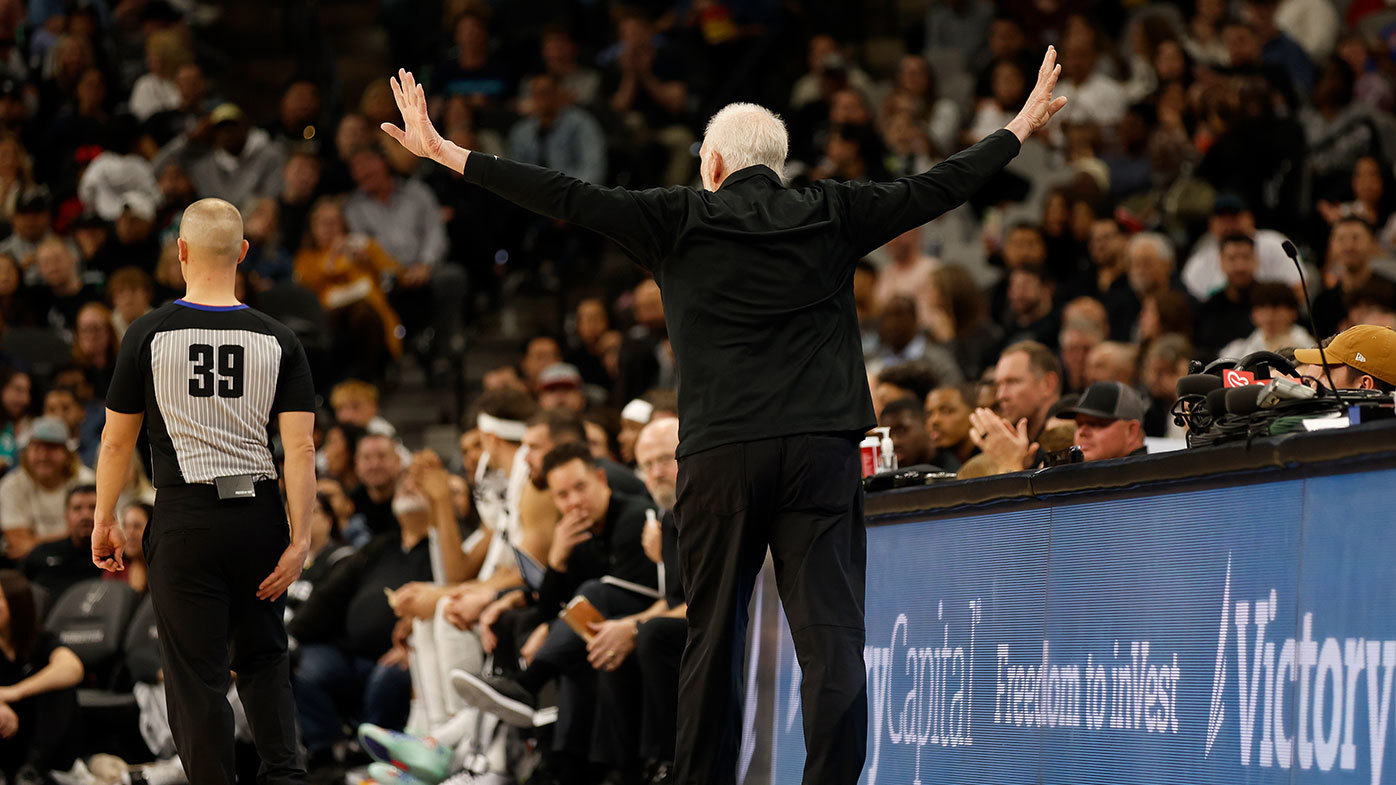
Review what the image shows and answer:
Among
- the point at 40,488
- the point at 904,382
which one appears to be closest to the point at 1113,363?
the point at 904,382

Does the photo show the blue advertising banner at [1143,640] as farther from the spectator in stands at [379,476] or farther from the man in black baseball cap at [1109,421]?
the spectator in stands at [379,476]

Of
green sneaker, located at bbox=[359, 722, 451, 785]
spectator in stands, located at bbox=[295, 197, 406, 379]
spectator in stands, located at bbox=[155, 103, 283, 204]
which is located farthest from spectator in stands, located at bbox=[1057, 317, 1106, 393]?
spectator in stands, located at bbox=[155, 103, 283, 204]

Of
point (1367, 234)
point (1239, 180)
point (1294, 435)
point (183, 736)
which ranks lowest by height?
point (183, 736)

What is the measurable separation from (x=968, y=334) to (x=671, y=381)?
2.21m

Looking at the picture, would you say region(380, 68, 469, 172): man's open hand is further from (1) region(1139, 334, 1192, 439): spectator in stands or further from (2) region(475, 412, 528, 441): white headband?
(1) region(1139, 334, 1192, 439): spectator in stands

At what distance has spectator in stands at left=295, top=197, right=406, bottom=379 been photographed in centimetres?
1372

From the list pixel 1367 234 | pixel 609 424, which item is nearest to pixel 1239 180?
pixel 1367 234

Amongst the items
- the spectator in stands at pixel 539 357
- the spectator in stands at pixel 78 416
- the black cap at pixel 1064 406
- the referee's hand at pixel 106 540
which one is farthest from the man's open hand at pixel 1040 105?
the spectator in stands at pixel 78 416

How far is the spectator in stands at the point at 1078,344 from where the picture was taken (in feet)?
32.3

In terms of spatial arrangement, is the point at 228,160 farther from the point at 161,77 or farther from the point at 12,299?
the point at 12,299

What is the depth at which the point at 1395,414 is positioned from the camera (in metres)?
4.02

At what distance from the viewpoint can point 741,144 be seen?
473 cm

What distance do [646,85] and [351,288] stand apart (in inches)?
147

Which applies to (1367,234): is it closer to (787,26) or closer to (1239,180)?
(1239,180)
